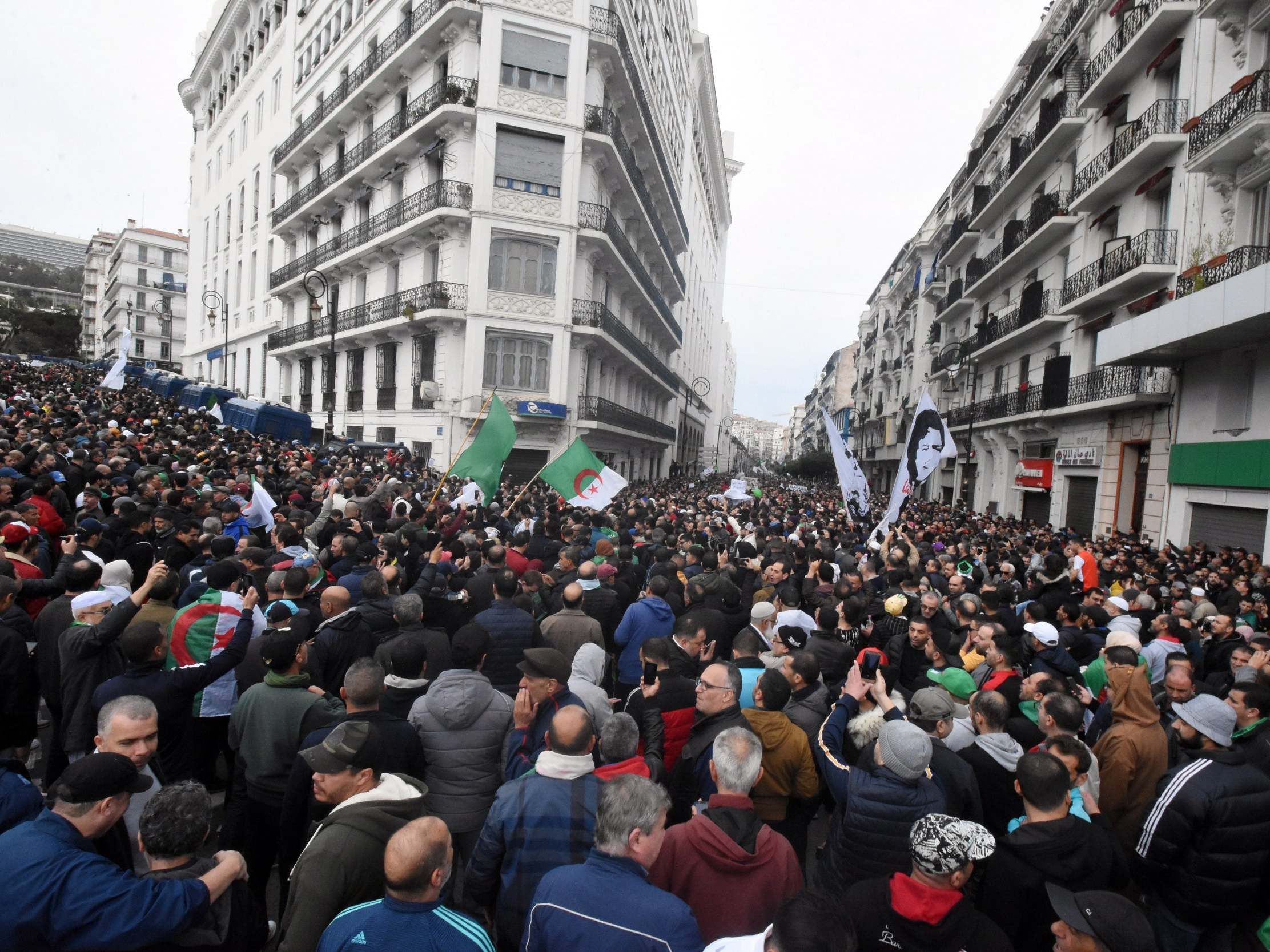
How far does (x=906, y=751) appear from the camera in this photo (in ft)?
9.41

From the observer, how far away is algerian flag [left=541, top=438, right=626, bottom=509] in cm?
1062

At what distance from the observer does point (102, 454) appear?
1060cm

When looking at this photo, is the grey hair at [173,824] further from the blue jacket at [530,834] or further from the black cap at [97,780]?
the blue jacket at [530,834]

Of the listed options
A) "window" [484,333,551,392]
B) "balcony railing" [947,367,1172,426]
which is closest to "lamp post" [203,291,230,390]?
"window" [484,333,551,392]

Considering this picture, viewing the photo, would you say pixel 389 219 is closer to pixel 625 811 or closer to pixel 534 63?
pixel 534 63

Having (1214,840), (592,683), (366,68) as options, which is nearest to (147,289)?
(366,68)

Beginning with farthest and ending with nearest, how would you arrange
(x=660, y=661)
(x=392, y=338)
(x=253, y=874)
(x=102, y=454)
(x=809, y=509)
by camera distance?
1. (x=392, y=338)
2. (x=809, y=509)
3. (x=102, y=454)
4. (x=660, y=661)
5. (x=253, y=874)

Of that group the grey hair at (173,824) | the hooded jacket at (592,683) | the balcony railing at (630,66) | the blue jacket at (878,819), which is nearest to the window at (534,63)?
the balcony railing at (630,66)

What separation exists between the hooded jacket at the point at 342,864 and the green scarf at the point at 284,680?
47.8 inches

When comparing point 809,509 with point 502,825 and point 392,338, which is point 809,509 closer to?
point 392,338

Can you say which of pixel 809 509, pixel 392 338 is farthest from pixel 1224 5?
pixel 392 338

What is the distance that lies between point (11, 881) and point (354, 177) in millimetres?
31754

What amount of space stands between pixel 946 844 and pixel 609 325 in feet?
85.2

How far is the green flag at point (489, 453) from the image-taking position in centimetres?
1038
